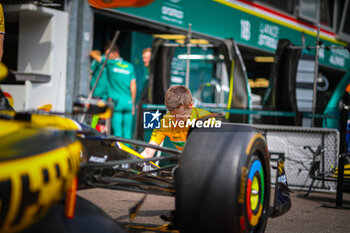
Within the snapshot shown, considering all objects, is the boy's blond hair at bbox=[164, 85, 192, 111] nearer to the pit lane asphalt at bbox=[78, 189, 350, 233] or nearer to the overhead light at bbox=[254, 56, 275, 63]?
the pit lane asphalt at bbox=[78, 189, 350, 233]

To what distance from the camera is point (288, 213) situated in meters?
5.14

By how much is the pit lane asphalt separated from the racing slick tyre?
0.20 meters

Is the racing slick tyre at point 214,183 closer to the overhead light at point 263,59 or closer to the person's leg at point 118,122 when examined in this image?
the person's leg at point 118,122

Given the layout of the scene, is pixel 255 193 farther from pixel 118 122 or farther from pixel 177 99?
pixel 118 122

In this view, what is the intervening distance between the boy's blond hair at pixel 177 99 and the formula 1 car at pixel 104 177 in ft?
0.86

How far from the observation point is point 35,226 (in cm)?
182

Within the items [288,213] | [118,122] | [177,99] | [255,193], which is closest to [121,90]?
[118,122]

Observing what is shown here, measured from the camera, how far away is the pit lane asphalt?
9.17 ft

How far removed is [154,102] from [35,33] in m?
3.34

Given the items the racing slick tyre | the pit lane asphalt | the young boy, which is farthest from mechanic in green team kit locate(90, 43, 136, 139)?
the racing slick tyre

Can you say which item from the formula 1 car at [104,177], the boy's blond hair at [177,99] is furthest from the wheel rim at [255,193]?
the boy's blond hair at [177,99]

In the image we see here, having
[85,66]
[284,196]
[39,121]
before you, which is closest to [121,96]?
[85,66]

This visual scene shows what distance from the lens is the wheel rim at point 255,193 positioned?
8.43ft

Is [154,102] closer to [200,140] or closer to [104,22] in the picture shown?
[104,22]
